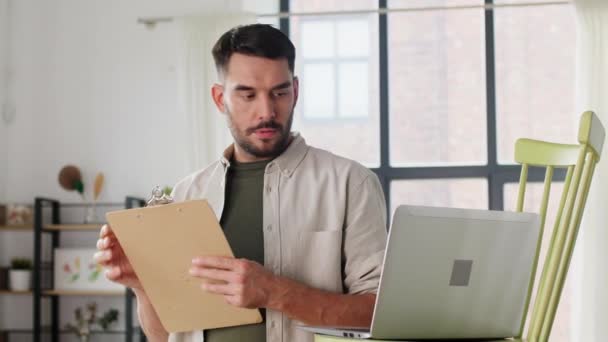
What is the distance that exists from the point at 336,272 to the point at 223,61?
0.49 meters

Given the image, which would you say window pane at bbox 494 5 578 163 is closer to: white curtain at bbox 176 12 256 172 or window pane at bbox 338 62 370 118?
window pane at bbox 338 62 370 118

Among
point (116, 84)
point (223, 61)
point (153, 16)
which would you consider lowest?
point (223, 61)

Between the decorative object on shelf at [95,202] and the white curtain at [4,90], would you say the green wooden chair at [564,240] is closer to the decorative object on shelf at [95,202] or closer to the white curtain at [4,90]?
the decorative object on shelf at [95,202]

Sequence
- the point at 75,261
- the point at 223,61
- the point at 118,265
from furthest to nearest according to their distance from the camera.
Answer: the point at 75,261 < the point at 223,61 < the point at 118,265

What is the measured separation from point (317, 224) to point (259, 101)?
0.90ft

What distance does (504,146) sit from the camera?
572cm

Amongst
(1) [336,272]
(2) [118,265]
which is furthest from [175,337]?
(1) [336,272]

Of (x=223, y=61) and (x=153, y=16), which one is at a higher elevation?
(x=153, y=16)

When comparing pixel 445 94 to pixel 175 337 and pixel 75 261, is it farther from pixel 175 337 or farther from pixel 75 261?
pixel 175 337

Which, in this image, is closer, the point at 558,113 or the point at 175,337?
the point at 175,337

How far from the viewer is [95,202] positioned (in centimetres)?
565

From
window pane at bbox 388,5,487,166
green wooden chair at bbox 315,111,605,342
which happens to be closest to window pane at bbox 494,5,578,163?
window pane at bbox 388,5,487,166

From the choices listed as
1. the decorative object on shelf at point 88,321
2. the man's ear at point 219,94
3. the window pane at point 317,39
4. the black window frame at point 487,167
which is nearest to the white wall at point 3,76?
the decorative object on shelf at point 88,321

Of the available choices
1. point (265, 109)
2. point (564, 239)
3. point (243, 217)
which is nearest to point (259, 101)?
point (265, 109)
